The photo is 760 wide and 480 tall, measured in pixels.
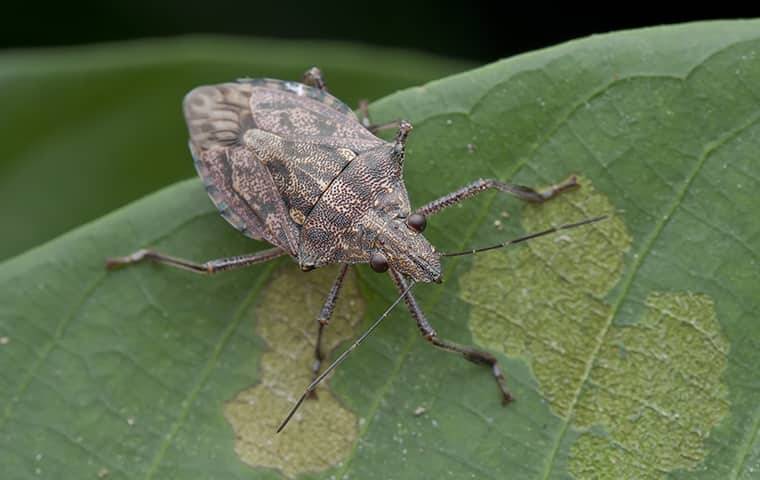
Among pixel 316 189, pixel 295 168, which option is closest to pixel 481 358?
pixel 316 189

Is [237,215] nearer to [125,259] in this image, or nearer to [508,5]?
Result: [125,259]

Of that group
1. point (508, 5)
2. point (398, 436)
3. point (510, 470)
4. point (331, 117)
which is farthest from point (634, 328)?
point (508, 5)

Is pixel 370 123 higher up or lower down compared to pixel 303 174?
higher up

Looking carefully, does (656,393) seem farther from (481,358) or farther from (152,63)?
(152,63)

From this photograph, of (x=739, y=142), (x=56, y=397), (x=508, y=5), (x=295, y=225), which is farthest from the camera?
(x=508, y=5)

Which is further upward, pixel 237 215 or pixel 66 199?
pixel 237 215

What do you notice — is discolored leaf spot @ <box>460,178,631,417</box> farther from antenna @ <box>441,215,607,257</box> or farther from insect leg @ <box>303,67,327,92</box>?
insect leg @ <box>303,67,327,92</box>

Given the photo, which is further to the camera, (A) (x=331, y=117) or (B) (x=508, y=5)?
(B) (x=508, y=5)
